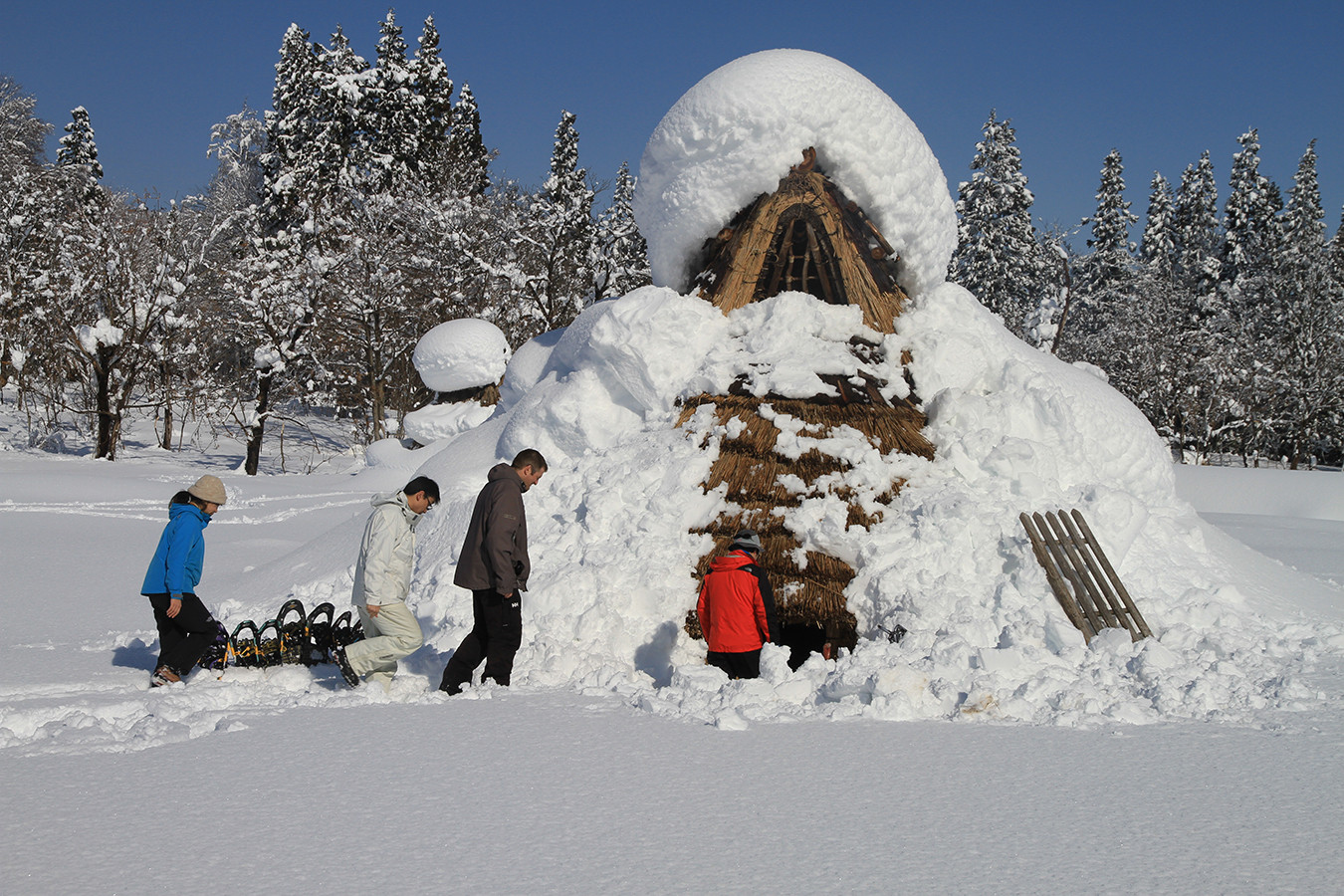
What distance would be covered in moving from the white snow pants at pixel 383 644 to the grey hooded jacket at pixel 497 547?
397 mm

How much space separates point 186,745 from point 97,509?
872cm

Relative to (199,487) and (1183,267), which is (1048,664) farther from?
(1183,267)

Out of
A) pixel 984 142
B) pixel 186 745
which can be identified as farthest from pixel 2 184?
pixel 984 142

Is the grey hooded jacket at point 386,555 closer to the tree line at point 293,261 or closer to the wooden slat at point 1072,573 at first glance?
the wooden slat at point 1072,573

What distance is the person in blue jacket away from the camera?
4641 millimetres

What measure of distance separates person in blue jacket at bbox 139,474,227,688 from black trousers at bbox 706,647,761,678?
2818mm

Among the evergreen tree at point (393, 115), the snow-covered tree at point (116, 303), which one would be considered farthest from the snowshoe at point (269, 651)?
the evergreen tree at point (393, 115)

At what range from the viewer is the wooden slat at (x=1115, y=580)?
4.77 metres

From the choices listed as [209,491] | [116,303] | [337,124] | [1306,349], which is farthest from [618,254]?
[209,491]

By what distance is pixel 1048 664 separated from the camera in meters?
4.21

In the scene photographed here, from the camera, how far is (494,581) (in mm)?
4359

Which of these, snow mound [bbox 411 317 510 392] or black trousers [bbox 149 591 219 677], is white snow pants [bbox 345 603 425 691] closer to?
black trousers [bbox 149 591 219 677]

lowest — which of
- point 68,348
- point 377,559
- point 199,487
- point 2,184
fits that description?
point 377,559

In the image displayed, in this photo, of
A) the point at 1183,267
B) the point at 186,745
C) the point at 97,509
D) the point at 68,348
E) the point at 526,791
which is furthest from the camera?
the point at 1183,267
